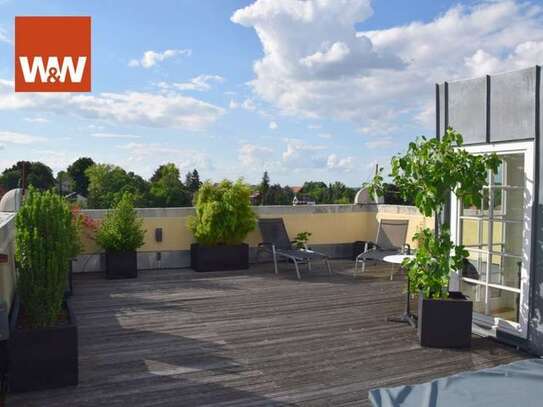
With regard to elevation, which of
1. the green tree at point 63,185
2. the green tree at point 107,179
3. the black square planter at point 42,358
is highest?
the green tree at point 107,179

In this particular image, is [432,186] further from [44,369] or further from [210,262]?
[210,262]

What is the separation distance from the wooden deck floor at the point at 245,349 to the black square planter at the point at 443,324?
0.11 metres

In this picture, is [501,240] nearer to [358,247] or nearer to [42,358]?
[42,358]

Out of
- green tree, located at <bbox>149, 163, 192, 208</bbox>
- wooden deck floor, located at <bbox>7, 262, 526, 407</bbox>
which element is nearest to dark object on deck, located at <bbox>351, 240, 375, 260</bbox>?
wooden deck floor, located at <bbox>7, 262, 526, 407</bbox>

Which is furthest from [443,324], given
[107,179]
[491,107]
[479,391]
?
[107,179]

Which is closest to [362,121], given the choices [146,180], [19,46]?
[19,46]

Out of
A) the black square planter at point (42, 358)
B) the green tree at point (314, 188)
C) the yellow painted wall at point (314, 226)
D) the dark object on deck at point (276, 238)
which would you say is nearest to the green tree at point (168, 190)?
the green tree at point (314, 188)

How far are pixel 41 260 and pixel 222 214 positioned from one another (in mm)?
5222

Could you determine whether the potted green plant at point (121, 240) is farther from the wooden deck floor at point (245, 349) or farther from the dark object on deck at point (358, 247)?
the dark object on deck at point (358, 247)

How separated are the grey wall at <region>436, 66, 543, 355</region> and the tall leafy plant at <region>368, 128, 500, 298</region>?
0.34 metres

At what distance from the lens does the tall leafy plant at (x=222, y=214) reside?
28.8ft

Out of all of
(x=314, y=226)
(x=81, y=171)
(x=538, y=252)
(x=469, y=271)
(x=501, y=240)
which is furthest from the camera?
(x=81, y=171)

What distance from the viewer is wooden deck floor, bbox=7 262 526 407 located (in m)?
3.63

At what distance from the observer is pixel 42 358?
11.8ft
